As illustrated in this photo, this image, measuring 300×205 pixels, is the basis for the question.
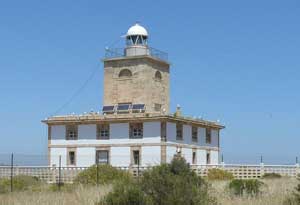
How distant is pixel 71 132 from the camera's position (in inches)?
1828

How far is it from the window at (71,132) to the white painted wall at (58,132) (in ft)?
1.11

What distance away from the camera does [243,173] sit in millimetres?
40156

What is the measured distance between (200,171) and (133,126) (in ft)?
23.7

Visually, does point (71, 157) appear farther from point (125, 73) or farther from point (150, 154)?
point (125, 73)

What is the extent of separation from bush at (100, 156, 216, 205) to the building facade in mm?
29768

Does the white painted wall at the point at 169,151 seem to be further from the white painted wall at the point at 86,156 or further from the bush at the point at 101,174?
the bush at the point at 101,174

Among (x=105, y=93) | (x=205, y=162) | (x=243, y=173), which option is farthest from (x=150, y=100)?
(x=243, y=173)

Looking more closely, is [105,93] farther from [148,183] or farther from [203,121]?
[148,183]

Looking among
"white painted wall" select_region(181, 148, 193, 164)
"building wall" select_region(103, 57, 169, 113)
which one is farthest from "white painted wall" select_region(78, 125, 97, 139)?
"white painted wall" select_region(181, 148, 193, 164)

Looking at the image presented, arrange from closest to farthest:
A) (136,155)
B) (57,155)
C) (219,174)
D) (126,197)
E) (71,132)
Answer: (126,197), (219,174), (136,155), (71,132), (57,155)

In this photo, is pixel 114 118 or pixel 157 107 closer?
pixel 114 118

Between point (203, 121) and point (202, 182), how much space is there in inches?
1377

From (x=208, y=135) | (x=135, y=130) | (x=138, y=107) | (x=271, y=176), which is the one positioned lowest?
(x=271, y=176)

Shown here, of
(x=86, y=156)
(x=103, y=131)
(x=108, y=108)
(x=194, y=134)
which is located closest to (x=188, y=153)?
(x=194, y=134)
